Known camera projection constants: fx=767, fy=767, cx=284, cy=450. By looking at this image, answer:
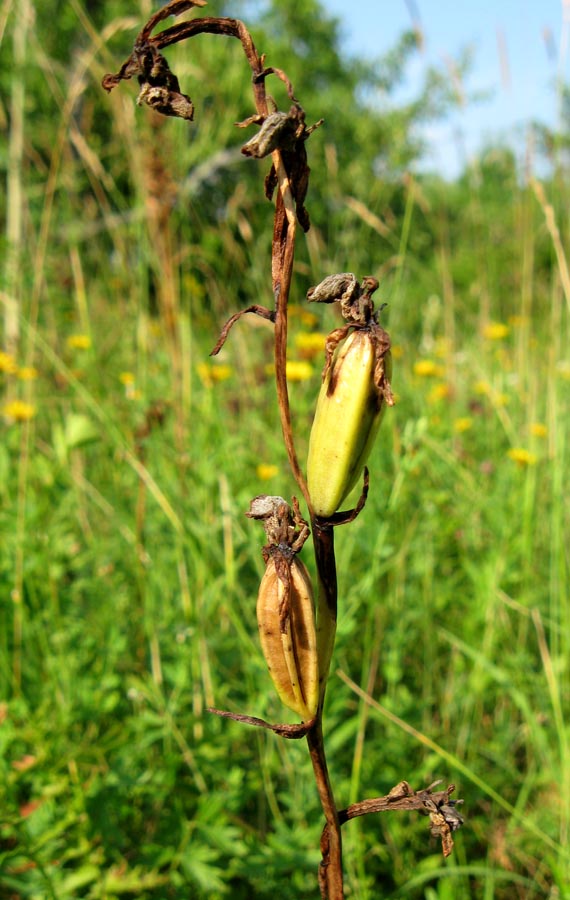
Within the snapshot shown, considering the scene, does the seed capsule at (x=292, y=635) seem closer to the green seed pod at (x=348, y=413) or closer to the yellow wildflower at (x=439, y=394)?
the green seed pod at (x=348, y=413)

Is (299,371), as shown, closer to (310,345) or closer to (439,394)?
(310,345)

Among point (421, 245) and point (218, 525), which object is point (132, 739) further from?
point (421, 245)

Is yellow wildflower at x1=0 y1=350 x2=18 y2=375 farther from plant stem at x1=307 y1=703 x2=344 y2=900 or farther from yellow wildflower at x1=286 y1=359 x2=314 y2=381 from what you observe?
plant stem at x1=307 y1=703 x2=344 y2=900

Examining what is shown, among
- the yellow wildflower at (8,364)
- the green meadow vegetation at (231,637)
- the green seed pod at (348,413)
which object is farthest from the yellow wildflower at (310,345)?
the green seed pod at (348,413)

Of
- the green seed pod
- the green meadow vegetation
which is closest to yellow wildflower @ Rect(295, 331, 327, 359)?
the green meadow vegetation

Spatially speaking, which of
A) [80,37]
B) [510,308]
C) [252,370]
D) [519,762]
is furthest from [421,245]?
[519,762]
